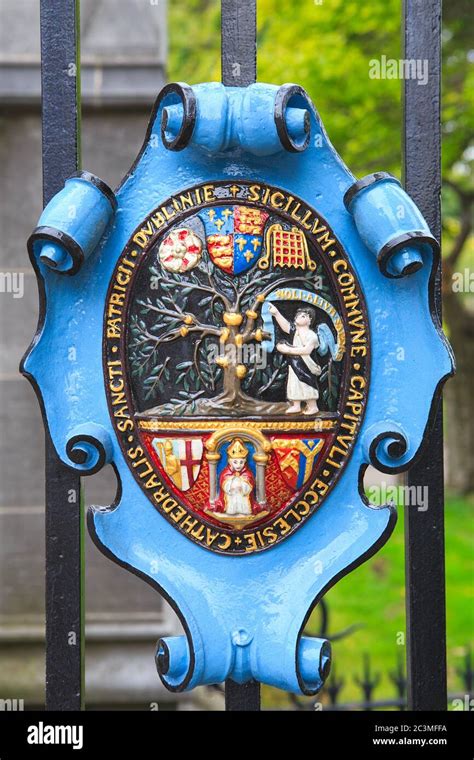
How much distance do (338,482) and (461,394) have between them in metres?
8.26

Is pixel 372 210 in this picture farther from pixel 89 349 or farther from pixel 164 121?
pixel 89 349

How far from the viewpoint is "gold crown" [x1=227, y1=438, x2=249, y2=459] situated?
2.22 meters

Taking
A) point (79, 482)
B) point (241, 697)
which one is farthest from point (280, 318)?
point (241, 697)

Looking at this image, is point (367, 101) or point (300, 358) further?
point (367, 101)

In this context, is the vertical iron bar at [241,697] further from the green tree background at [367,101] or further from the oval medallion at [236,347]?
the green tree background at [367,101]

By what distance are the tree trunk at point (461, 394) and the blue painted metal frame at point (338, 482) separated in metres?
7.89

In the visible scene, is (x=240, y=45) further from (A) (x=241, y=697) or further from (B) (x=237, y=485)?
(A) (x=241, y=697)

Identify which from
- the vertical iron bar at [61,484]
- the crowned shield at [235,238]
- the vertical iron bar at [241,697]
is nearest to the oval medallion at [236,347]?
the crowned shield at [235,238]

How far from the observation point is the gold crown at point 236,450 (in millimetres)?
2225

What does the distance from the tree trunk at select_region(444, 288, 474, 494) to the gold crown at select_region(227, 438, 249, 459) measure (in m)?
8.04

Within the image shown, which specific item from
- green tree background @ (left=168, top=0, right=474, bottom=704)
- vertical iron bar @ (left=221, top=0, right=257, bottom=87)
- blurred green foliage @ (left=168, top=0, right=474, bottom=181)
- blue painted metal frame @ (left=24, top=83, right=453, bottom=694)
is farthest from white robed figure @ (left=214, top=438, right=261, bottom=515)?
blurred green foliage @ (left=168, top=0, right=474, bottom=181)

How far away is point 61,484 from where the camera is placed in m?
2.30
